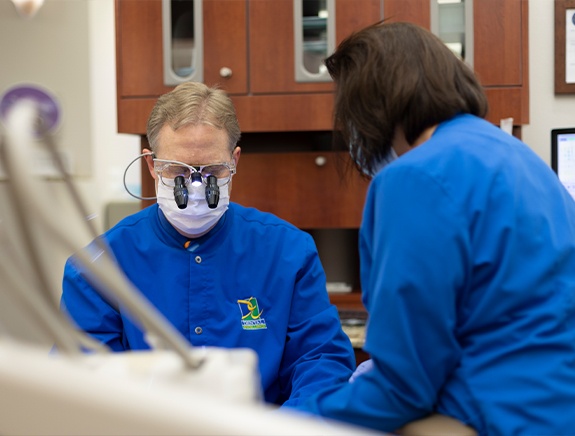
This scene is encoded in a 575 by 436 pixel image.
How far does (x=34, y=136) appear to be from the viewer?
1.41 ft

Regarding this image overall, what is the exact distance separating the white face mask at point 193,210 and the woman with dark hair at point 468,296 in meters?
0.66

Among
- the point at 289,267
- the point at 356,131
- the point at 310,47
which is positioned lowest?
the point at 289,267

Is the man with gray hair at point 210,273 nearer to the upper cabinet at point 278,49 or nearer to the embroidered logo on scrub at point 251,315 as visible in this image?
the embroidered logo on scrub at point 251,315

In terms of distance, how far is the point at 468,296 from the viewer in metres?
0.88

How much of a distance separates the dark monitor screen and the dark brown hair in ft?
5.10

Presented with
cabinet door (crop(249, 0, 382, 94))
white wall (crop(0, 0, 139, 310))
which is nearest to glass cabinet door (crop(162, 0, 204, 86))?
cabinet door (crop(249, 0, 382, 94))

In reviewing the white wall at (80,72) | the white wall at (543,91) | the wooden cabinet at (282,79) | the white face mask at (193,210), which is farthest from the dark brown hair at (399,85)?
the white wall at (80,72)

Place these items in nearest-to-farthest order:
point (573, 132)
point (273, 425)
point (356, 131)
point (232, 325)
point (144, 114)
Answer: point (273, 425)
point (356, 131)
point (232, 325)
point (573, 132)
point (144, 114)

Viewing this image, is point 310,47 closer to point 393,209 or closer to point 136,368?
point 393,209

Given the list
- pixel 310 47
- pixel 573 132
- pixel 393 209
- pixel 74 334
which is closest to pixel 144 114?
pixel 310 47

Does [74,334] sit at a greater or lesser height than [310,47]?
lesser

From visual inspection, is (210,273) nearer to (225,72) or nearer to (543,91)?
(225,72)

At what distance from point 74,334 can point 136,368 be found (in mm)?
53

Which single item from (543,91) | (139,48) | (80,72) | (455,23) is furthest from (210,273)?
(80,72)
